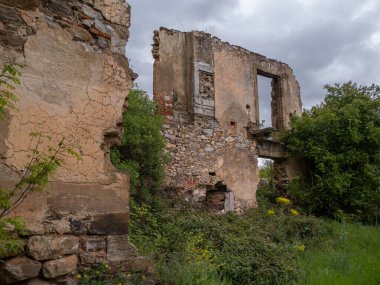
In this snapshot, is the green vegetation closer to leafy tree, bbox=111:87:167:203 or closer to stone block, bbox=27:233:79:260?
leafy tree, bbox=111:87:167:203

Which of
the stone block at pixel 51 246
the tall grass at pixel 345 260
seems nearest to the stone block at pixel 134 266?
the stone block at pixel 51 246

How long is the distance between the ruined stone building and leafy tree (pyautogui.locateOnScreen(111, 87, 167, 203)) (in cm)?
129

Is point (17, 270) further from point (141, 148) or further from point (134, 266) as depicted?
point (141, 148)

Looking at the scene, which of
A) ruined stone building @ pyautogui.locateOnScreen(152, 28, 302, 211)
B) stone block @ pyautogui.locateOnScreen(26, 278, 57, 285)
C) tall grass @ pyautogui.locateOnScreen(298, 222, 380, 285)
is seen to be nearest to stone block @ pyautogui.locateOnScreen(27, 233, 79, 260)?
stone block @ pyautogui.locateOnScreen(26, 278, 57, 285)

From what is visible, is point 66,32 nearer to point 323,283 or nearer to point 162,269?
point 162,269

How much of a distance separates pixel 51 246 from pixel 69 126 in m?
1.05

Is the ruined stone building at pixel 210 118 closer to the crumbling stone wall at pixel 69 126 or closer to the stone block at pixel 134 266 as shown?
the stone block at pixel 134 266

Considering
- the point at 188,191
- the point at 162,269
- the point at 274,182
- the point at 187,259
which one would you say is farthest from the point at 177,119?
the point at 162,269

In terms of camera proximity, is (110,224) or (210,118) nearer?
(110,224)

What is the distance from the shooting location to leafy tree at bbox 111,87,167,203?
727 centimetres

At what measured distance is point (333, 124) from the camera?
36.3 feet

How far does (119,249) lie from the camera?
3641 mm

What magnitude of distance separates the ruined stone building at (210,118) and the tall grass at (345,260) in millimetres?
2839

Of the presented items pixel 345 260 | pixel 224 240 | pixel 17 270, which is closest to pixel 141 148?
pixel 224 240
